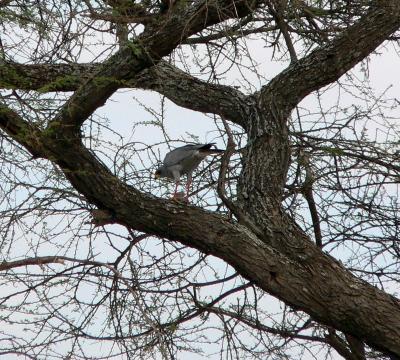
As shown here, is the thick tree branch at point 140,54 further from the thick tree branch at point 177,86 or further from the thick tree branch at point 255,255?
the thick tree branch at point 177,86

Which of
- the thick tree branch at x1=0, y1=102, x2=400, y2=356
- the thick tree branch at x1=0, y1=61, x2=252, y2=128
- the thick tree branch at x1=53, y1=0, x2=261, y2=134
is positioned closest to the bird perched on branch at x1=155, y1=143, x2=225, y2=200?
the thick tree branch at x1=0, y1=61, x2=252, y2=128

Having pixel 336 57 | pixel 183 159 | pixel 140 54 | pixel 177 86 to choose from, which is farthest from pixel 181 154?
pixel 140 54

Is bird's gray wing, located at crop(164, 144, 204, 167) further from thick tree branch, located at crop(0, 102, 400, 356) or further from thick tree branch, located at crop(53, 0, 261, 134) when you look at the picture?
thick tree branch, located at crop(53, 0, 261, 134)

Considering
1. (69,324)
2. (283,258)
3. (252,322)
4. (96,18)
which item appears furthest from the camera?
(252,322)

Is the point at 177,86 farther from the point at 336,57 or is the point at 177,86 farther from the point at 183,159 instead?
the point at 336,57

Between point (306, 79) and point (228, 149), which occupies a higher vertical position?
point (306, 79)

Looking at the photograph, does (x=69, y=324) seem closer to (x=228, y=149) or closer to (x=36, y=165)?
(x=36, y=165)

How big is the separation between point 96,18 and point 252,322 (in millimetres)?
2513

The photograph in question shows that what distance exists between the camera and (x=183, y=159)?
19.8 ft

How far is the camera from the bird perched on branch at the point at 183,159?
5.82 metres

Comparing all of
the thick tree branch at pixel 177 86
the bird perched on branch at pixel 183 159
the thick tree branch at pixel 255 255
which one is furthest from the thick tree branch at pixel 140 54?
the bird perched on branch at pixel 183 159

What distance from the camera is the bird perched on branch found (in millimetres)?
5824

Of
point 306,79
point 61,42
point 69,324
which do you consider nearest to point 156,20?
point 61,42

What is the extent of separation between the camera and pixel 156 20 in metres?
4.66
